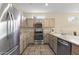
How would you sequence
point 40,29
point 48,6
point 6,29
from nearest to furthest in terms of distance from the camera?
point 6,29
point 48,6
point 40,29

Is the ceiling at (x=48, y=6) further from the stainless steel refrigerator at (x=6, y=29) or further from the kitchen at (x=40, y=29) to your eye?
the stainless steel refrigerator at (x=6, y=29)

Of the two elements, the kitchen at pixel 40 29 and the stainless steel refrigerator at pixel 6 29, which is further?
the kitchen at pixel 40 29

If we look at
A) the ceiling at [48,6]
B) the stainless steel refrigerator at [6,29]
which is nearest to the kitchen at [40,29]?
the ceiling at [48,6]

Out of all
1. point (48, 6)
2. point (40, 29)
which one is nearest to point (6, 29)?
point (48, 6)

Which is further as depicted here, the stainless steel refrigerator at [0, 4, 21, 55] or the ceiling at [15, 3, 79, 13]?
the ceiling at [15, 3, 79, 13]

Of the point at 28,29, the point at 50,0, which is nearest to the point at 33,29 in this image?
the point at 28,29

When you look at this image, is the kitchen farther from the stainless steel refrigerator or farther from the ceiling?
the stainless steel refrigerator

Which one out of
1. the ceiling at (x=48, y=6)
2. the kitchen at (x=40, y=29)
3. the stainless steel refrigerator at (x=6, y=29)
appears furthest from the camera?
the kitchen at (x=40, y=29)

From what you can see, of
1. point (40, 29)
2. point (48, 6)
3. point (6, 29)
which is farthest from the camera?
point (40, 29)

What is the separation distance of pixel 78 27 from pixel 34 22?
1.03 m

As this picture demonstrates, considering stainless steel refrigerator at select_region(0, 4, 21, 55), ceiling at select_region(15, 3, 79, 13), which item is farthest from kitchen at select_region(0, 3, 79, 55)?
stainless steel refrigerator at select_region(0, 4, 21, 55)

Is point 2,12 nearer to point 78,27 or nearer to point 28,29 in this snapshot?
point 28,29

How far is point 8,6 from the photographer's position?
1526 mm

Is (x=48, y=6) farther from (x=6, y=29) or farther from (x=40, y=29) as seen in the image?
(x=6, y=29)
